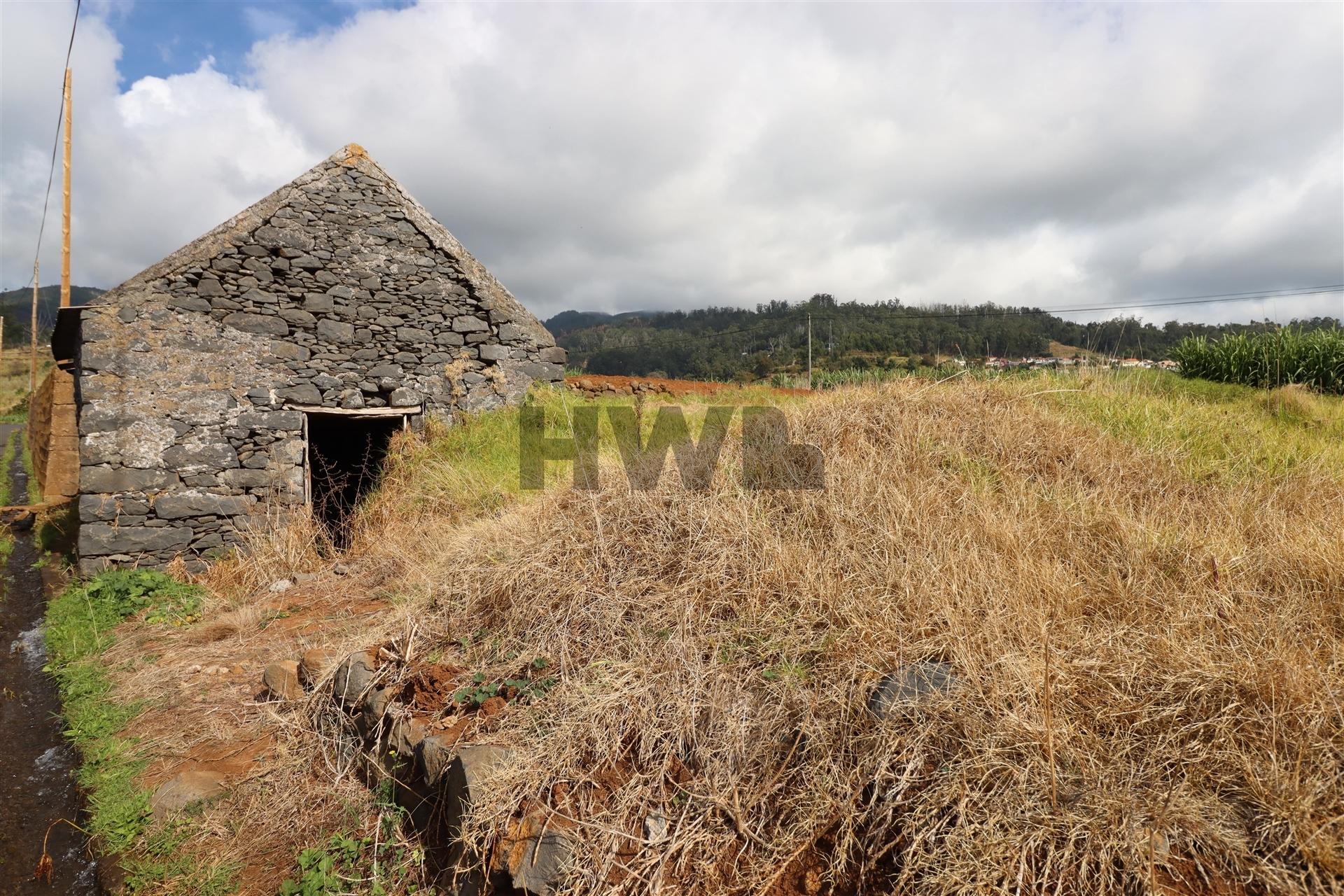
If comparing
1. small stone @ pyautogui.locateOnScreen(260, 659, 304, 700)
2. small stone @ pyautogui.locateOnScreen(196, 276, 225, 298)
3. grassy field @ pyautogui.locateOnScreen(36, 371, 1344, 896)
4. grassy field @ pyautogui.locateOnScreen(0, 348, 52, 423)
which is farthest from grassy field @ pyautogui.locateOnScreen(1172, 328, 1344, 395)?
grassy field @ pyautogui.locateOnScreen(0, 348, 52, 423)

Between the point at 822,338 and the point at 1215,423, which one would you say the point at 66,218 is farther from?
the point at 822,338

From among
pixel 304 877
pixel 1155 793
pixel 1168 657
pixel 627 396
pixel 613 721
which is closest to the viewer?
pixel 1155 793

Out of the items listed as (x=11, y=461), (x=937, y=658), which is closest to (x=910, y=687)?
(x=937, y=658)

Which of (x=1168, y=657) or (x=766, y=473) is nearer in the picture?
(x=1168, y=657)

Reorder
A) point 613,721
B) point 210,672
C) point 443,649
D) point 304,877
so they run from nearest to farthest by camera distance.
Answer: point 613,721, point 304,877, point 443,649, point 210,672

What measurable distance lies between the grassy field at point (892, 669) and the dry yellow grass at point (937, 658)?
0.04 ft

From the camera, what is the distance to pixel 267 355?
8.41 meters

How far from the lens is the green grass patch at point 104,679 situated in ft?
12.8

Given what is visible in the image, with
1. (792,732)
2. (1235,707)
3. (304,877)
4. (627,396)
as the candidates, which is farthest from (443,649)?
(627,396)

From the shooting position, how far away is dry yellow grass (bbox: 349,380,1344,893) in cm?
208

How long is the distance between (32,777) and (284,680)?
1.63 m

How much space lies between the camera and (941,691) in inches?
102

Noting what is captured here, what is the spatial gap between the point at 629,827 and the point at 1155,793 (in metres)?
1.76

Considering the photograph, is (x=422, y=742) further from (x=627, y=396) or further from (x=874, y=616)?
(x=627, y=396)
